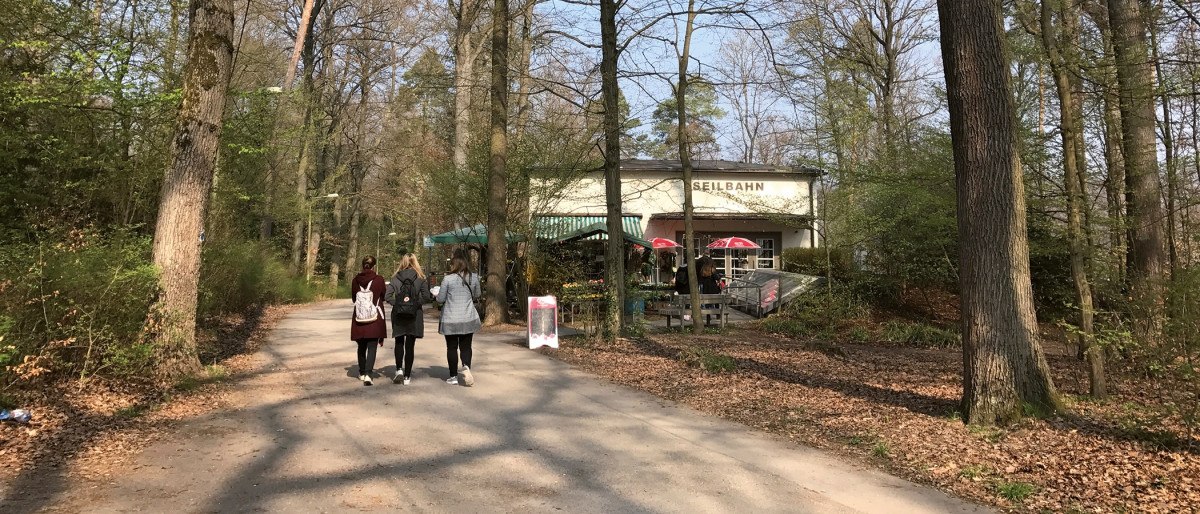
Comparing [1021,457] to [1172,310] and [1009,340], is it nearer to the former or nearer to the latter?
[1009,340]

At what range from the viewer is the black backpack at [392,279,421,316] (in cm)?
824

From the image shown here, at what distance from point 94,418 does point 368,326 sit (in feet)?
9.12

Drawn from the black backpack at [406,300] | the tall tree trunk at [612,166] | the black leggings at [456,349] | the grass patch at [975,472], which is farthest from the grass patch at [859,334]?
the grass patch at [975,472]

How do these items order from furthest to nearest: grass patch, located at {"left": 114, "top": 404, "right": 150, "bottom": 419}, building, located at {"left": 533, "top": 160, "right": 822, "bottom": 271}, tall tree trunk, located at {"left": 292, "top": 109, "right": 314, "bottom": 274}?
building, located at {"left": 533, "top": 160, "right": 822, "bottom": 271} < tall tree trunk, located at {"left": 292, "top": 109, "right": 314, "bottom": 274} < grass patch, located at {"left": 114, "top": 404, "right": 150, "bottom": 419}

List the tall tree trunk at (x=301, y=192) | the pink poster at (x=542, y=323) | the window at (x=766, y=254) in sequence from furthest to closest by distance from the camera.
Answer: the window at (x=766, y=254) < the tall tree trunk at (x=301, y=192) < the pink poster at (x=542, y=323)

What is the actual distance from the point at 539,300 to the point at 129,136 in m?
6.57

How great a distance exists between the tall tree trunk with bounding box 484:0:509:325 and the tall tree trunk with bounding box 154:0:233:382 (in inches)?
317

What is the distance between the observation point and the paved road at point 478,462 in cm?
428

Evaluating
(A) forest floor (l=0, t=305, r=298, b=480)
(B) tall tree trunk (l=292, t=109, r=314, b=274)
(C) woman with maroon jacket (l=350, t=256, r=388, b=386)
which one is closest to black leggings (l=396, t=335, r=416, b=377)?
(C) woman with maroon jacket (l=350, t=256, r=388, b=386)

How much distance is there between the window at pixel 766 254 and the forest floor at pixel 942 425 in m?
19.3

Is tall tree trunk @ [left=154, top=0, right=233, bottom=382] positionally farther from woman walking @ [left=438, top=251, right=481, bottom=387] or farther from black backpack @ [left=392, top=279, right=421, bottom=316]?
woman walking @ [left=438, top=251, right=481, bottom=387]

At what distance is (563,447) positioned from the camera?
18.4 ft

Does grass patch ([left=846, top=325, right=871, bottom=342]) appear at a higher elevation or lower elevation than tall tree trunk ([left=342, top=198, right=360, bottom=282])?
lower

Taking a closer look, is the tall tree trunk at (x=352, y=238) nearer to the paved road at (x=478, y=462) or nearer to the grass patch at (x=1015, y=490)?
the paved road at (x=478, y=462)
